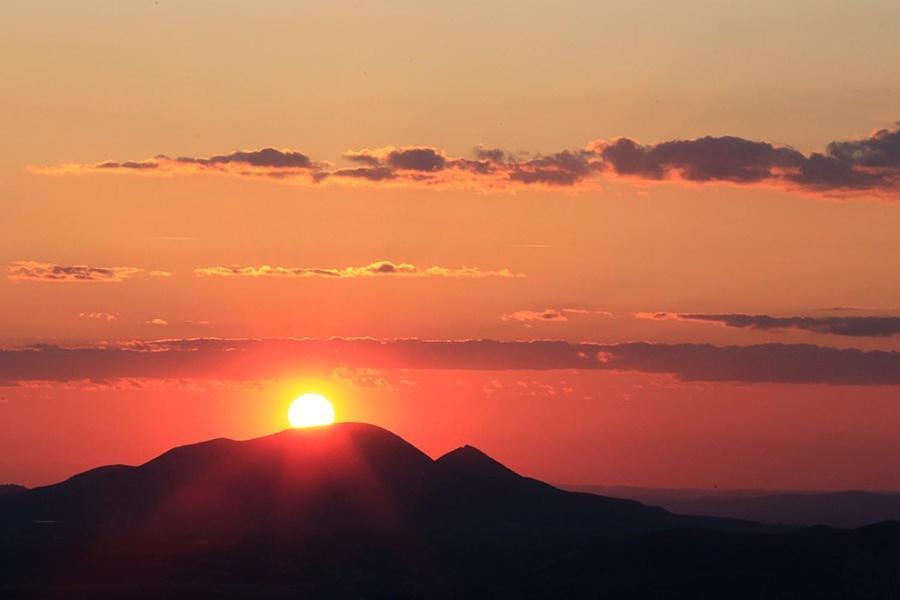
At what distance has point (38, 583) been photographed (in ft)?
557

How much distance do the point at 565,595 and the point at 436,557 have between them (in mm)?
24959

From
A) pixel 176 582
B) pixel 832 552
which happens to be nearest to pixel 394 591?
pixel 176 582

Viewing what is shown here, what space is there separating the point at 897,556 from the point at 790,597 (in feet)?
45.0

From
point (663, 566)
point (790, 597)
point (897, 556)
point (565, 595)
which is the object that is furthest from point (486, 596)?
point (897, 556)

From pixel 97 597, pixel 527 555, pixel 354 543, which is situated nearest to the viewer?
pixel 97 597

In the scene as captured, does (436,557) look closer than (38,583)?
No

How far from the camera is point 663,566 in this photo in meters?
170

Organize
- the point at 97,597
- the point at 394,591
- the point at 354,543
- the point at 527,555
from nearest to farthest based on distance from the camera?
the point at 97,597, the point at 394,591, the point at 527,555, the point at 354,543

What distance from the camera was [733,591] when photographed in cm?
16350

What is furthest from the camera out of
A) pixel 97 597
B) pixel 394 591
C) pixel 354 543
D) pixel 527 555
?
pixel 354 543

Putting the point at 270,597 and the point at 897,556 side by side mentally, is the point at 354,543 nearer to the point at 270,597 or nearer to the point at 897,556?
the point at 270,597

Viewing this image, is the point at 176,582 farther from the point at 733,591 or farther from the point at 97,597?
the point at 733,591

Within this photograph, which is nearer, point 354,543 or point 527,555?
point 527,555

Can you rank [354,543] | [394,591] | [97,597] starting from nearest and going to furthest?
[97,597], [394,591], [354,543]
